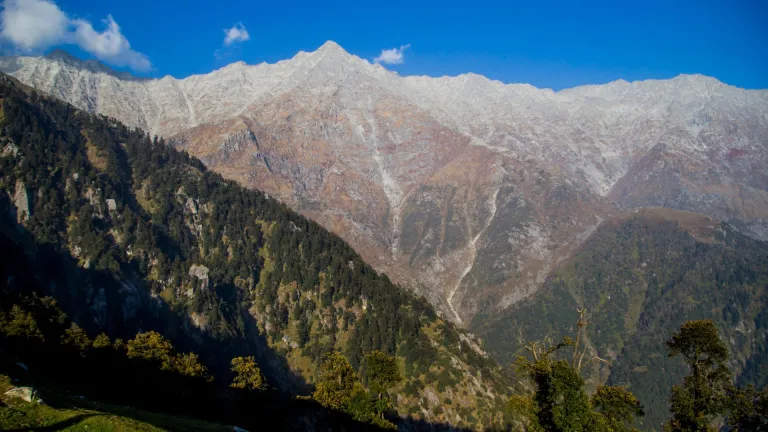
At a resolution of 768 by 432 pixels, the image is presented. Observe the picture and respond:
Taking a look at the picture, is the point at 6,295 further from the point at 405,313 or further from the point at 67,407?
the point at 405,313

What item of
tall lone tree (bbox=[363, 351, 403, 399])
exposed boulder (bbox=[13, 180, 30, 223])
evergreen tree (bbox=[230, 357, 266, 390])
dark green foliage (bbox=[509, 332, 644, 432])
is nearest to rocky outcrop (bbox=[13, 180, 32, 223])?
exposed boulder (bbox=[13, 180, 30, 223])

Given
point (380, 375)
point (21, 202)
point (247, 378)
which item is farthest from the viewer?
point (21, 202)

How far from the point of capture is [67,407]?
40.9 meters

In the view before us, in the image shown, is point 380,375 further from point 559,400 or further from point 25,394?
point 25,394

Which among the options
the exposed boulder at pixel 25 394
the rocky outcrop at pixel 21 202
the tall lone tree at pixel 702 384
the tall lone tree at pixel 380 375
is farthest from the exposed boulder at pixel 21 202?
the tall lone tree at pixel 702 384

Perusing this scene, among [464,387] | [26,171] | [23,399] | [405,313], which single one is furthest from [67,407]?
[26,171]

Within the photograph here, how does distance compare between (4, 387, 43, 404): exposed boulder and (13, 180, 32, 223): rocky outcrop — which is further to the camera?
(13, 180, 32, 223): rocky outcrop

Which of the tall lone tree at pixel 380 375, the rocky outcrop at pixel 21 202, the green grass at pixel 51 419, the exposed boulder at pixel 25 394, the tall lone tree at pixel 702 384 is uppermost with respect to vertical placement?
the rocky outcrop at pixel 21 202

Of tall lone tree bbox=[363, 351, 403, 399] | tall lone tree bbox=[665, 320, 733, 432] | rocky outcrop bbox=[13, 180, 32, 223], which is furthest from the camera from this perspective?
rocky outcrop bbox=[13, 180, 32, 223]

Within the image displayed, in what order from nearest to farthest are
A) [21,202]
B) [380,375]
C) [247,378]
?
[380,375] → [247,378] → [21,202]

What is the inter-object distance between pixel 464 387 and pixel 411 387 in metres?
Result: 18.6

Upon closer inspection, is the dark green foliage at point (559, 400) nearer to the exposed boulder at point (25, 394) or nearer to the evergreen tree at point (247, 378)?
the exposed boulder at point (25, 394)

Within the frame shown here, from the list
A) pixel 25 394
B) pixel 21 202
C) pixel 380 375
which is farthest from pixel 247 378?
pixel 21 202

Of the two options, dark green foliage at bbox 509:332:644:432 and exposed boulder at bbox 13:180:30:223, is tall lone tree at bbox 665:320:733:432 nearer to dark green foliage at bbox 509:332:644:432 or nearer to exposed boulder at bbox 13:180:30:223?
dark green foliage at bbox 509:332:644:432
